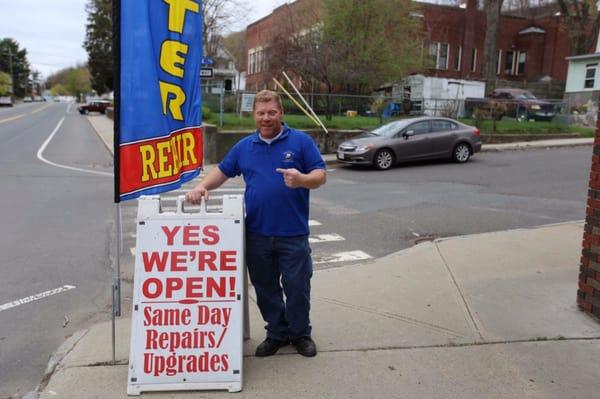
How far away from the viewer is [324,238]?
755 centimetres

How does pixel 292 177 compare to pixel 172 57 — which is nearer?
pixel 292 177

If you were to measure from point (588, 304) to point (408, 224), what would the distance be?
402 cm

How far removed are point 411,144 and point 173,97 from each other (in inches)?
508

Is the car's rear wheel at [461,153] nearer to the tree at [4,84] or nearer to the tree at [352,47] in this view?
the tree at [352,47]

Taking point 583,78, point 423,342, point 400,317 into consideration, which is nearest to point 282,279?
point 423,342

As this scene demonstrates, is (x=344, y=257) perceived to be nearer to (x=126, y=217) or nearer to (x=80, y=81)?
(x=126, y=217)

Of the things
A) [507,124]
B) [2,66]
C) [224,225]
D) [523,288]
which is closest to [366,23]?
[507,124]

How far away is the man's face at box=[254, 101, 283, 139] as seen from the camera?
133 inches

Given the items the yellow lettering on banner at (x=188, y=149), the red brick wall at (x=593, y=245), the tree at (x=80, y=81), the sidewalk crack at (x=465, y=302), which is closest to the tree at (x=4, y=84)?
the tree at (x=80, y=81)

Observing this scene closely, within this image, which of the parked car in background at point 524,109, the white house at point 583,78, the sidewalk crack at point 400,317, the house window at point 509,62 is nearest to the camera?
the sidewalk crack at point 400,317

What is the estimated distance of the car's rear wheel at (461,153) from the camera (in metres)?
16.7

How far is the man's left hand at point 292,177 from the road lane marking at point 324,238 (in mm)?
4192

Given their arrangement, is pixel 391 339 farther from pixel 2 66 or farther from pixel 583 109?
pixel 2 66

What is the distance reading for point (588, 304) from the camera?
4.38m
